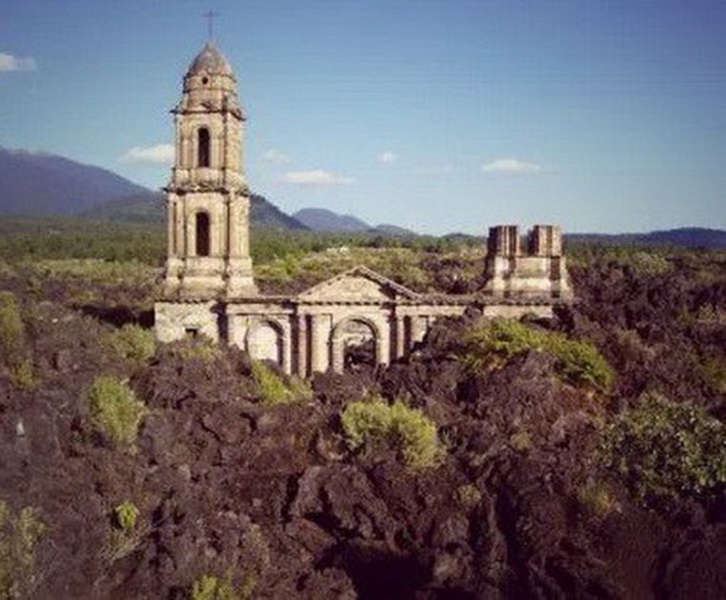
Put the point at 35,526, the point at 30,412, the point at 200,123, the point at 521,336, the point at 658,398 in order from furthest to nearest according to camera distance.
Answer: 1. the point at 200,123
2. the point at 521,336
3. the point at 658,398
4. the point at 30,412
5. the point at 35,526

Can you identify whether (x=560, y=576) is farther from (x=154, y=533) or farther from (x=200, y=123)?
(x=200, y=123)

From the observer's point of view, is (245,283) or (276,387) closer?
(276,387)

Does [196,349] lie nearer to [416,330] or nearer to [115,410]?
[115,410]

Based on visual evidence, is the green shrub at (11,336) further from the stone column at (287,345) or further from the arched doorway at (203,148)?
the stone column at (287,345)

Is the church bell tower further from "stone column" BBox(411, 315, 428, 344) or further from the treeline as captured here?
the treeline

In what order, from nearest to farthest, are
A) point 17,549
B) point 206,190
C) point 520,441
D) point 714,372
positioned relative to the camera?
point 17,549, point 520,441, point 714,372, point 206,190

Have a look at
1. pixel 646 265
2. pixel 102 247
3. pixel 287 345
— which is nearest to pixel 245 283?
pixel 287 345

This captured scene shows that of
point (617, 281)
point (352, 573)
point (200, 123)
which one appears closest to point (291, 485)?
point (352, 573)
